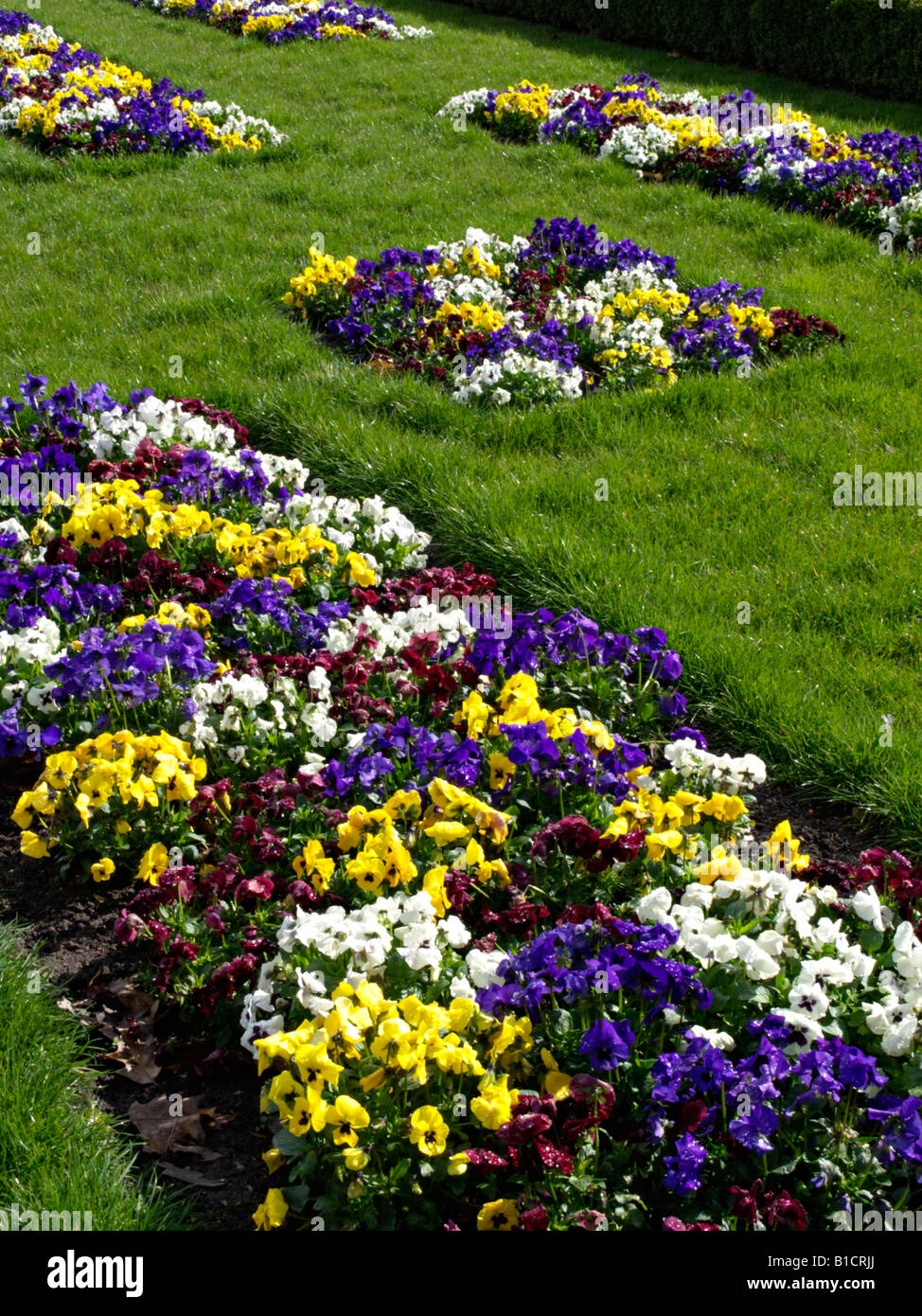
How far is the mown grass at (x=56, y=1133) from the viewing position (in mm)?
2639

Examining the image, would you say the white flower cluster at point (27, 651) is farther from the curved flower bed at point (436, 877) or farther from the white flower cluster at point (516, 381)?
the white flower cluster at point (516, 381)

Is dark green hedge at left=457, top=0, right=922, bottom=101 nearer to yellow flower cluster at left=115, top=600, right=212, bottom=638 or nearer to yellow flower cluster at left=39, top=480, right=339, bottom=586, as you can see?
yellow flower cluster at left=39, top=480, right=339, bottom=586

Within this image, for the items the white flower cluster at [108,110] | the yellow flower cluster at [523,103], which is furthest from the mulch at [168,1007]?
the yellow flower cluster at [523,103]

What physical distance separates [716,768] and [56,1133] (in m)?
2.17

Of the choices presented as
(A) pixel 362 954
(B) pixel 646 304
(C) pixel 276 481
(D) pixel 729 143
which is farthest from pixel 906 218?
(A) pixel 362 954

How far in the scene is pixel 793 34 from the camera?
45.8ft

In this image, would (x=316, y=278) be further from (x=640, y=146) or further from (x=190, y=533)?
(x=640, y=146)

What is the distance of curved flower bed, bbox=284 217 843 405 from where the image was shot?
6762 millimetres

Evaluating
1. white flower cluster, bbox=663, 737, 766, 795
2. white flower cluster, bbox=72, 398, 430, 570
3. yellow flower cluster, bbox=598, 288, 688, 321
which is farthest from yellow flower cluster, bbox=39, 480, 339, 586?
yellow flower cluster, bbox=598, 288, 688, 321

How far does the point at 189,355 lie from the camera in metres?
6.88

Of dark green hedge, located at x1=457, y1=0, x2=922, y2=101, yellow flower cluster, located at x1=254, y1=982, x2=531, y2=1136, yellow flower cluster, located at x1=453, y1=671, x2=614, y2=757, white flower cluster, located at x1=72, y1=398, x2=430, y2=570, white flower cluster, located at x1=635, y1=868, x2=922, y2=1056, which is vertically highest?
dark green hedge, located at x1=457, y1=0, x2=922, y2=101

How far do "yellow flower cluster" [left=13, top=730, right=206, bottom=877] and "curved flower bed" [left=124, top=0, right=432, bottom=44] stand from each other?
543 inches

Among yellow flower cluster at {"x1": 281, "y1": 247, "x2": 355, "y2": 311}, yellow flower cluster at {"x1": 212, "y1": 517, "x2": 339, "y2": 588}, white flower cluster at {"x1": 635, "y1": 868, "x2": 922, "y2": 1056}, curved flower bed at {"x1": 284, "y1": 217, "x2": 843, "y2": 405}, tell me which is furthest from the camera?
yellow flower cluster at {"x1": 281, "y1": 247, "x2": 355, "y2": 311}
